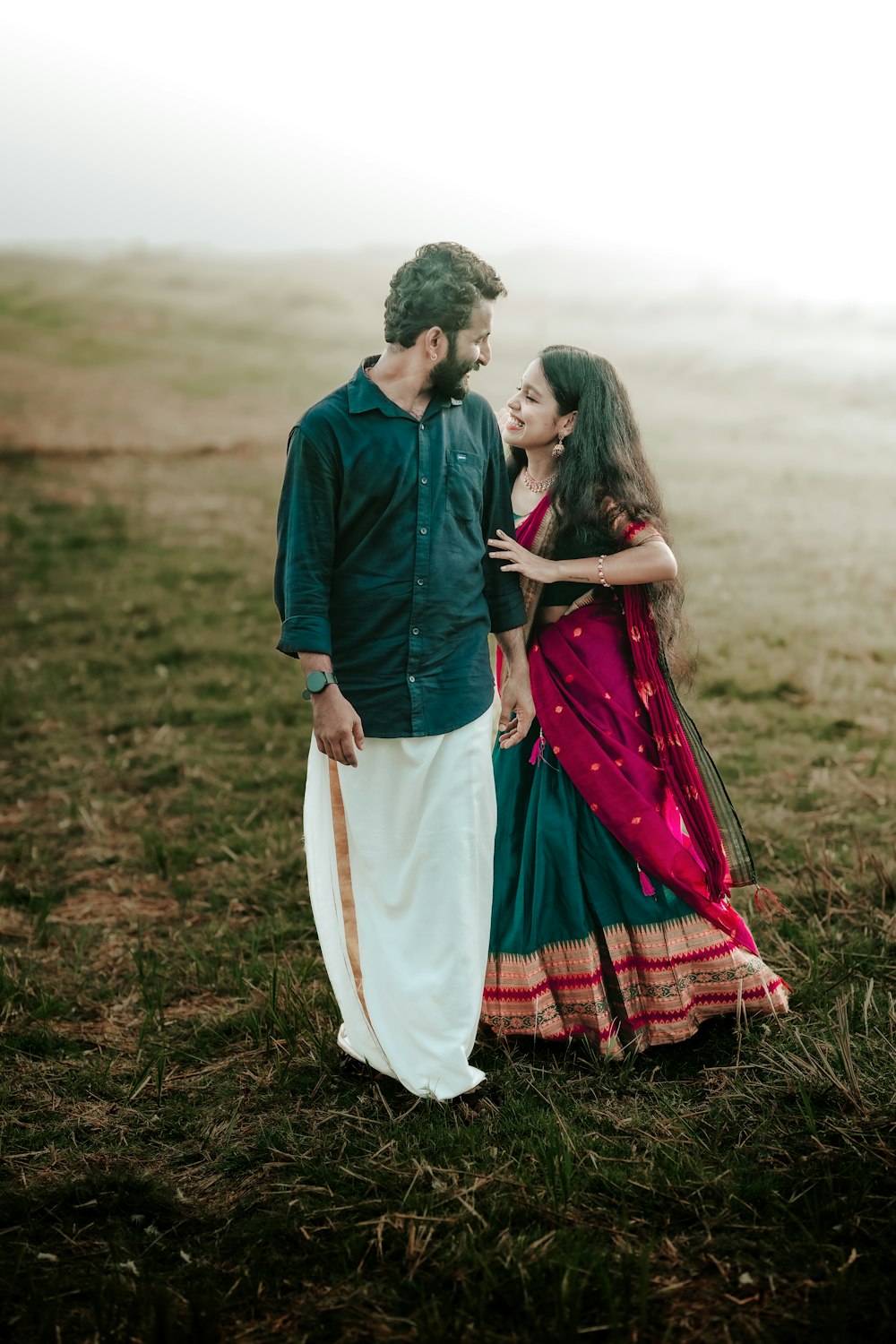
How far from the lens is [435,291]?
2.86 m

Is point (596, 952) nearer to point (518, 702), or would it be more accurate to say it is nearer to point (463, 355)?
point (518, 702)

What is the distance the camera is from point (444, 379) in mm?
2934

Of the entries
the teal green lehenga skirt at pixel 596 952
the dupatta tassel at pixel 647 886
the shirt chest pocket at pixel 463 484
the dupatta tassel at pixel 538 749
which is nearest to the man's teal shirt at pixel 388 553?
the shirt chest pocket at pixel 463 484

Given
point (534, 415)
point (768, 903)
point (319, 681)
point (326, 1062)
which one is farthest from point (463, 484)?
point (768, 903)

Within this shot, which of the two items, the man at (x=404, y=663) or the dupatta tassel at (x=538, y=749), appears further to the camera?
the dupatta tassel at (x=538, y=749)

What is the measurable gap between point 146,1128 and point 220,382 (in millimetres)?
11841

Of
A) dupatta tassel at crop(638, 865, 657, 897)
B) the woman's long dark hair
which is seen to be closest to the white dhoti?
dupatta tassel at crop(638, 865, 657, 897)

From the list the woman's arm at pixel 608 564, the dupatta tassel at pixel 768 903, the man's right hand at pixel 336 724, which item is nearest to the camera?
the man's right hand at pixel 336 724

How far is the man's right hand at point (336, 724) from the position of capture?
2.82m

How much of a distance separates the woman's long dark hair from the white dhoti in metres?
0.62

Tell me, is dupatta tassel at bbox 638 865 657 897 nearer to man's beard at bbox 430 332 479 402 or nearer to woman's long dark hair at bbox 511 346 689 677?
woman's long dark hair at bbox 511 346 689 677

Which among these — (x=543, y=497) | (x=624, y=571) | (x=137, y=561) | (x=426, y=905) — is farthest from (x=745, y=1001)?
(x=137, y=561)

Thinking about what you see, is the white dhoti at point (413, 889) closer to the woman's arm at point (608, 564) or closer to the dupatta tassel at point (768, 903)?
the woman's arm at point (608, 564)

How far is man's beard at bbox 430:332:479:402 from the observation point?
2910mm
